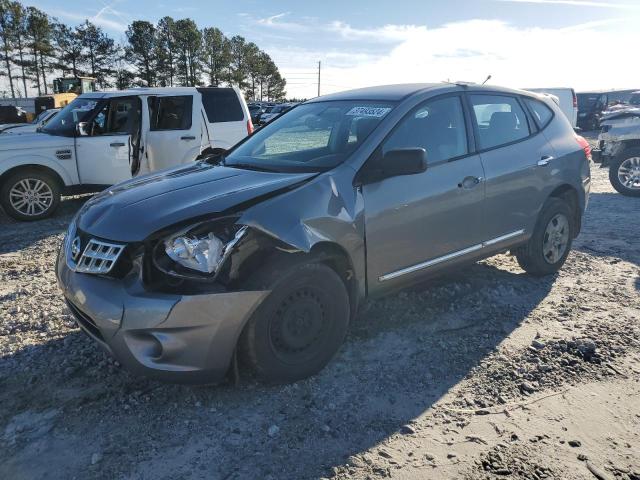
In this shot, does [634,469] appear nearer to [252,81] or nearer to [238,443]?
[238,443]

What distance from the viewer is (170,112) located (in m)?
8.43

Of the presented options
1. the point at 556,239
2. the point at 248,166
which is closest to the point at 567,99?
the point at 556,239

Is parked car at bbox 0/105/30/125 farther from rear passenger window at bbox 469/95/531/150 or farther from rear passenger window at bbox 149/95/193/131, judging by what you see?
rear passenger window at bbox 469/95/531/150

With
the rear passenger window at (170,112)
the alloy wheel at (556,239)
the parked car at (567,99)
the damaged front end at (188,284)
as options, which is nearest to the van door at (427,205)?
the damaged front end at (188,284)

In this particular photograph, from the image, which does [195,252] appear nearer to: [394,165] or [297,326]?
[297,326]

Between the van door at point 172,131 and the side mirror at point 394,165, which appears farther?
the van door at point 172,131

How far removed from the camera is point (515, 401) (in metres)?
2.98

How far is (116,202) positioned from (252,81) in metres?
87.4

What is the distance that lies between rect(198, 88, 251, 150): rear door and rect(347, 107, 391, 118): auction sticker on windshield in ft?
17.4

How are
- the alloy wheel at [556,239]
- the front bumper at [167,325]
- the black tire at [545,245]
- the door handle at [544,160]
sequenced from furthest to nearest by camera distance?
the alloy wheel at [556,239] → the black tire at [545,245] → the door handle at [544,160] → the front bumper at [167,325]

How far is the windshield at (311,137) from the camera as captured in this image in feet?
11.6

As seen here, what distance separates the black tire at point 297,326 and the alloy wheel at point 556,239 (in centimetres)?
261

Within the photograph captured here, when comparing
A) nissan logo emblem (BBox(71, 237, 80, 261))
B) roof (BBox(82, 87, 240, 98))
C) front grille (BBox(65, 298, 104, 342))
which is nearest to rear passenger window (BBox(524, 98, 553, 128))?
nissan logo emblem (BBox(71, 237, 80, 261))

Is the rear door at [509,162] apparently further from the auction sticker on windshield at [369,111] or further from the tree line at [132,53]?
the tree line at [132,53]
